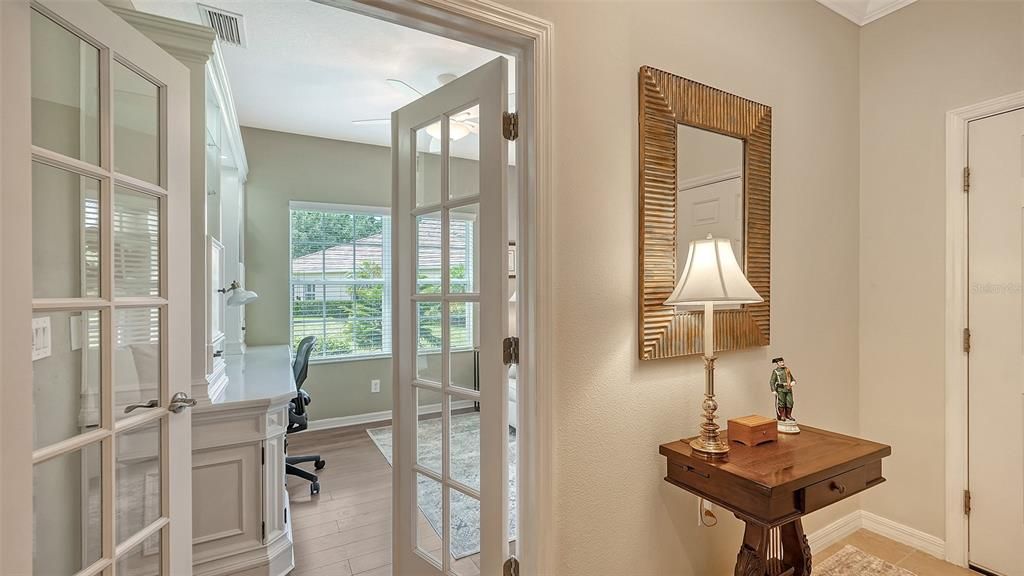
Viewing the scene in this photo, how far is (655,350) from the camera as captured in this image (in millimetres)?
1735

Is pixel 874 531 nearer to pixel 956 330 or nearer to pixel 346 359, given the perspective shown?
pixel 956 330

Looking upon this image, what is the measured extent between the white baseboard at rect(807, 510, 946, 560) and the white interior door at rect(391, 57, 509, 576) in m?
1.71

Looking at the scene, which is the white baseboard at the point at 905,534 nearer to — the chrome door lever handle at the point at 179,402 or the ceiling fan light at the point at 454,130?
the ceiling fan light at the point at 454,130

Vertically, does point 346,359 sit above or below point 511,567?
above

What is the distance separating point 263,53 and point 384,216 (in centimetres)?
222

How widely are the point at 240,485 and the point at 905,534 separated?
320 cm

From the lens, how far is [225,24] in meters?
2.50

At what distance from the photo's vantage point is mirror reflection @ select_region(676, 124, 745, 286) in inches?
71.7

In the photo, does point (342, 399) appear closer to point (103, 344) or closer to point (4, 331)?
point (103, 344)

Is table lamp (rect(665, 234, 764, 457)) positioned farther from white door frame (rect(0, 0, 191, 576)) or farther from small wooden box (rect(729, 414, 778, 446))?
white door frame (rect(0, 0, 191, 576))

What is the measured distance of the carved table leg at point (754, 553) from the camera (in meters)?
1.61

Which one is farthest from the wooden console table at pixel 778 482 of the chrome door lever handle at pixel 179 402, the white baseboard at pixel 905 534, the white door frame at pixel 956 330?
the chrome door lever handle at pixel 179 402

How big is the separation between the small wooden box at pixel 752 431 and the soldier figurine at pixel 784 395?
0.43 feet


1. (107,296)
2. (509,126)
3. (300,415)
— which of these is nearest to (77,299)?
(107,296)
